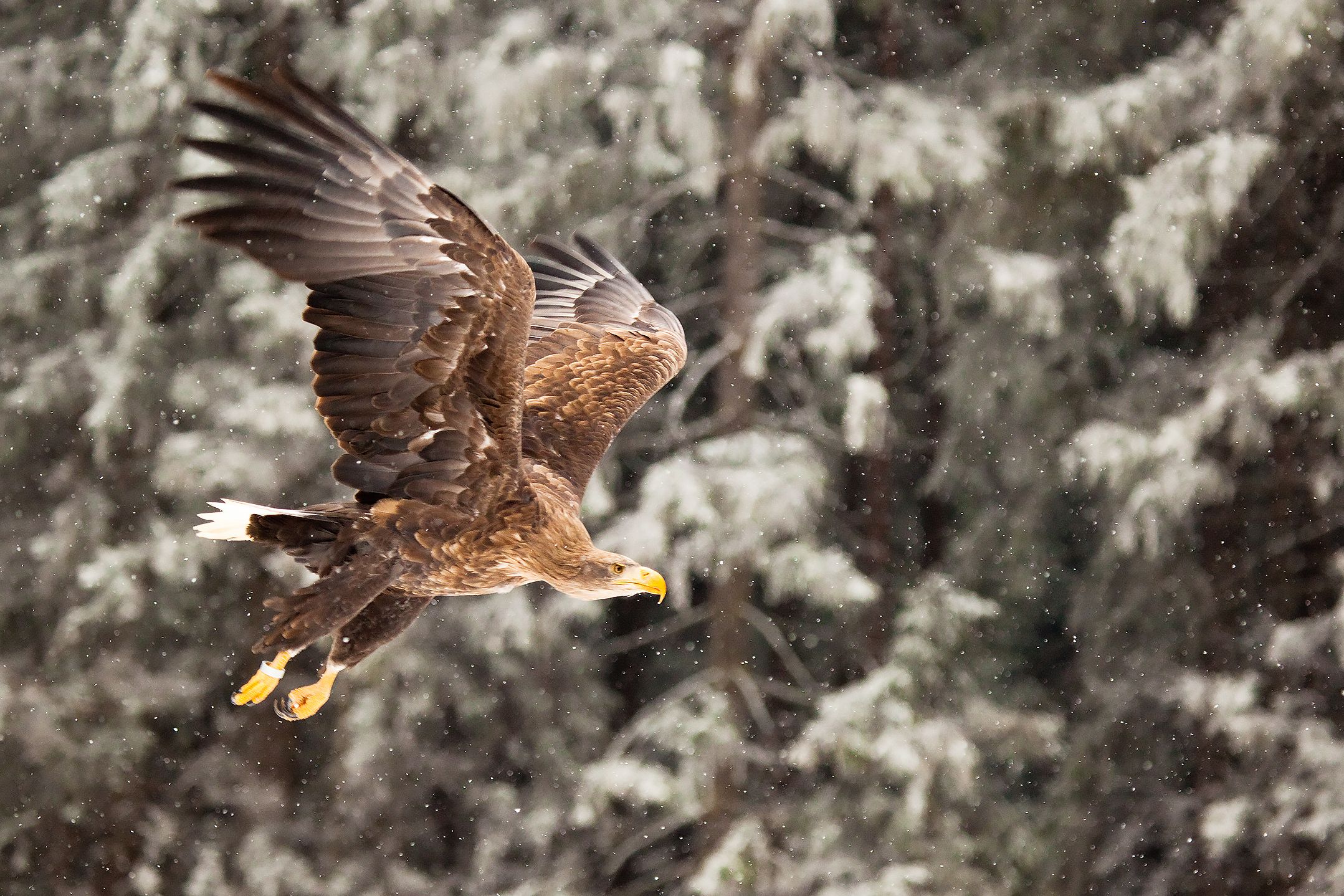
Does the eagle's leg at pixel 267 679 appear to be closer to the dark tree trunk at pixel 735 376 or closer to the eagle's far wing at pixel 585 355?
the eagle's far wing at pixel 585 355

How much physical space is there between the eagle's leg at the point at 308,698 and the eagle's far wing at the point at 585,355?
72cm

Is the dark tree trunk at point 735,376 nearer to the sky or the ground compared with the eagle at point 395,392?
nearer to the ground

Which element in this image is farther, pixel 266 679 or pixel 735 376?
pixel 735 376

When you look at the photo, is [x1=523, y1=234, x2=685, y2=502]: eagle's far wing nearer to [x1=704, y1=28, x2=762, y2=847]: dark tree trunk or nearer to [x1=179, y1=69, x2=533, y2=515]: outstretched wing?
[x1=179, y1=69, x2=533, y2=515]: outstretched wing

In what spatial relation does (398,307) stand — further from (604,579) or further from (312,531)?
(604,579)

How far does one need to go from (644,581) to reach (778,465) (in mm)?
5967

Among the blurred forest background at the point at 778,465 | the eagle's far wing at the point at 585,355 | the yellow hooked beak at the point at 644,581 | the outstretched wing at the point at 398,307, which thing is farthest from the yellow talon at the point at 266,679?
the blurred forest background at the point at 778,465

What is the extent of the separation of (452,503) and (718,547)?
19.6 feet

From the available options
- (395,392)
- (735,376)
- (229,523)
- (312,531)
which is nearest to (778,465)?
(735,376)

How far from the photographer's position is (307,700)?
3855mm

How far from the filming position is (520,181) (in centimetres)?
1013

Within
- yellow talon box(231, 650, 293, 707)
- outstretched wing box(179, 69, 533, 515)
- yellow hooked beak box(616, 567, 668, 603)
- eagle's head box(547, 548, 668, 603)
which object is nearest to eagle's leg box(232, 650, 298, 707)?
yellow talon box(231, 650, 293, 707)

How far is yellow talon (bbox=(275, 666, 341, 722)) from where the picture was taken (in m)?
3.81

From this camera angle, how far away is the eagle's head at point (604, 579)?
12.5 ft
